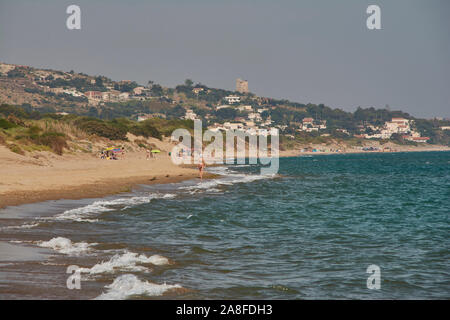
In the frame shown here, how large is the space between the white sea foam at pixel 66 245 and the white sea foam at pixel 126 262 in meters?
1.15

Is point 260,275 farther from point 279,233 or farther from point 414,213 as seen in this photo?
point 414,213

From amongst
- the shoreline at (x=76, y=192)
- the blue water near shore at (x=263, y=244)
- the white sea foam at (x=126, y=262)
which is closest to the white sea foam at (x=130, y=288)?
the blue water near shore at (x=263, y=244)

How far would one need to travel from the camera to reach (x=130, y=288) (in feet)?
33.1

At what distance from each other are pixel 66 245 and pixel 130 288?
14.6ft

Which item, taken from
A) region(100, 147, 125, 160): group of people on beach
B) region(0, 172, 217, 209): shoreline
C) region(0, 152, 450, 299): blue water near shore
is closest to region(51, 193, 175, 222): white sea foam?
region(0, 152, 450, 299): blue water near shore

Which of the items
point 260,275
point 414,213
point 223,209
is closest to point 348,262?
point 260,275

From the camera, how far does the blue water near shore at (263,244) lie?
1100 cm

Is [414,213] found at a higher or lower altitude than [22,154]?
lower

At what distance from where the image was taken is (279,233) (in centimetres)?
1886

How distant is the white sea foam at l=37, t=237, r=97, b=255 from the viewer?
1335cm

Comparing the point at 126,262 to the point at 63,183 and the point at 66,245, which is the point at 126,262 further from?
the point at 63,183

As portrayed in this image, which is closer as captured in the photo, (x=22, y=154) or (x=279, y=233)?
(x=279, y=233)

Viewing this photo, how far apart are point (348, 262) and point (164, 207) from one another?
42.3ft
